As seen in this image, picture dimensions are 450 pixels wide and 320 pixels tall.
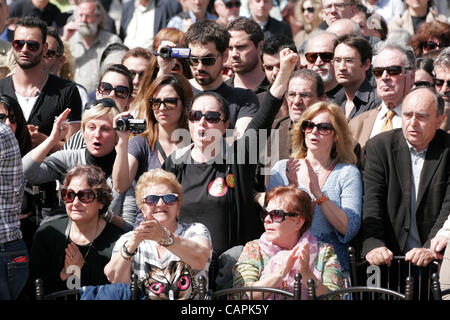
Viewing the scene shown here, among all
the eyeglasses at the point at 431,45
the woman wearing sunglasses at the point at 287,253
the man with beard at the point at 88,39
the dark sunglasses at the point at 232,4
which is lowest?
the woman wearing sunglasses at the point at 287,253

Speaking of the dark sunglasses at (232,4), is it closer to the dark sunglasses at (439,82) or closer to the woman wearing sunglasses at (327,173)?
the dark sunglasses at (439,82)

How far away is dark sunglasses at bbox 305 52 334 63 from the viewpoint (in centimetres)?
848

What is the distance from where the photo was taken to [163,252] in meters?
5.91

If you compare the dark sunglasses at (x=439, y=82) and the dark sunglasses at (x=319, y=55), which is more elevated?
the dark sunglasses at (x=319, y=55)

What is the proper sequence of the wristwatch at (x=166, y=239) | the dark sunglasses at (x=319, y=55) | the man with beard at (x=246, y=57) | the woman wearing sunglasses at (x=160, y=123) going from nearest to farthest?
the wristwatch at (x=166, y=239), the woman wearing sunglasses at (x=160, y=123), the dark sunglasses at (x=319, y=55), the man with beard at (x=246, y=57)

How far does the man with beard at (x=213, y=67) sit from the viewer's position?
7.61 meters

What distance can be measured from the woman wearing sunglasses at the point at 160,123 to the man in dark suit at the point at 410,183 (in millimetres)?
→ 1547

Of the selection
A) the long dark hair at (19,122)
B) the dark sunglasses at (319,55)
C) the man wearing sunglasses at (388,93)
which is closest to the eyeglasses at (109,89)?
the long dark hair at (19,122)

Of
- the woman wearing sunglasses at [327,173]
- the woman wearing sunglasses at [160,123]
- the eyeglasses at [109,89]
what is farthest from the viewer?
the eyeglasses at [109,89]

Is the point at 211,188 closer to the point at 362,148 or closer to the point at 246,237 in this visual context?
the point at 246,237

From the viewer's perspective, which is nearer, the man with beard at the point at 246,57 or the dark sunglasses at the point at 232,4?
the man with beard at the point at 246,57

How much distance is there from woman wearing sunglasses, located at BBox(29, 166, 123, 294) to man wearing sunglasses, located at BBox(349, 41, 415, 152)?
2.27 metres

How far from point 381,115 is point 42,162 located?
2790 millimetres

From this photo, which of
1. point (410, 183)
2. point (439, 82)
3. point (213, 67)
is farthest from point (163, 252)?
point (439, 82)
